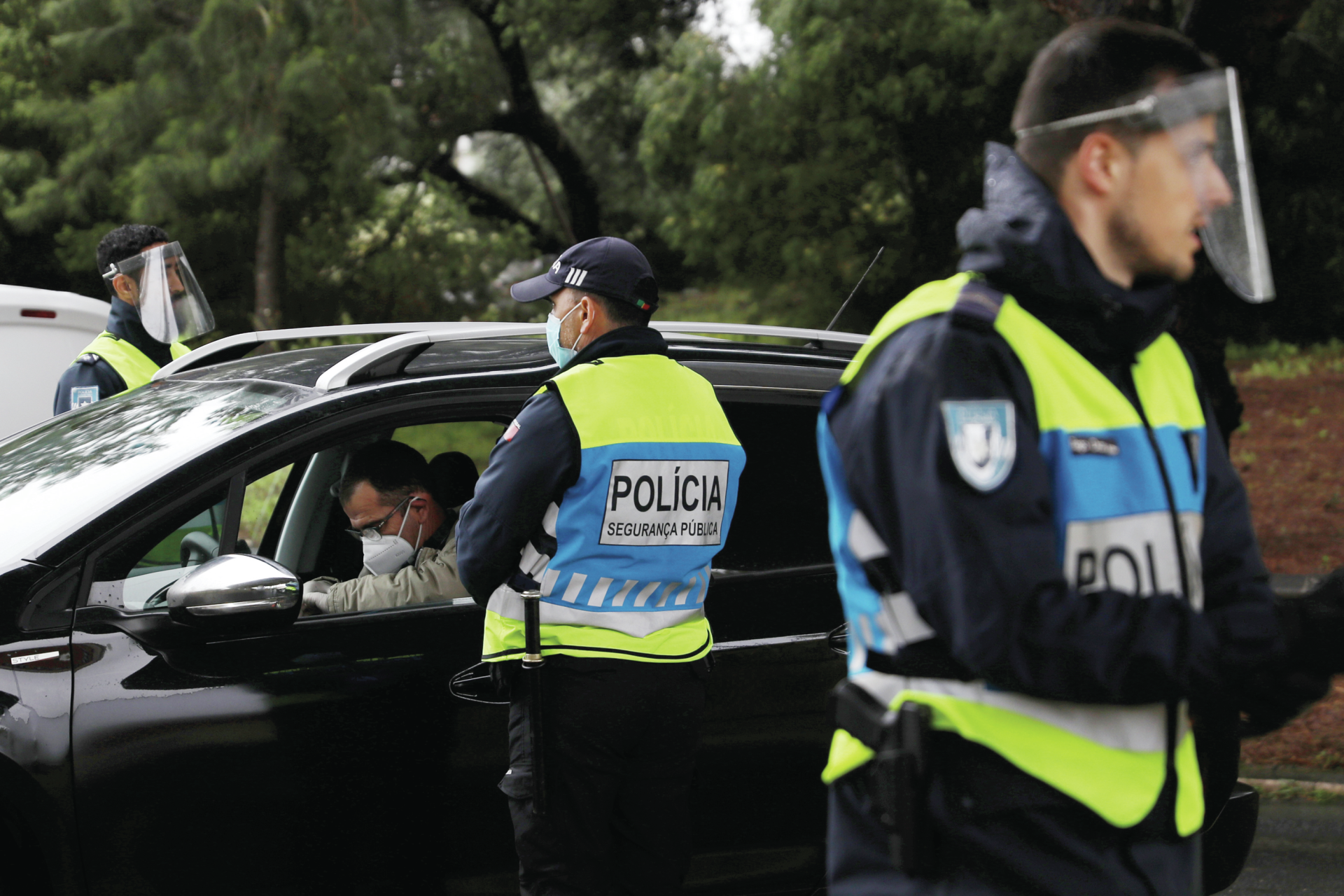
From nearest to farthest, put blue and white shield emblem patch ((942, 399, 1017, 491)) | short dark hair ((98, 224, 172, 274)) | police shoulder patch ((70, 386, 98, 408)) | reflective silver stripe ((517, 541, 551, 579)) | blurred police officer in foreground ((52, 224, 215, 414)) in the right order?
blue and white shield emblem patch ((942, 399, 1017, 491)) → reflective silver stripe ((517, 541, 551, 579)) → police shoulder patch ((70, 386, 98, 408)) → blurred police officer in foreground ((52, 224, 215, 414)) → short dark hair ((98, 224, 172, 274))

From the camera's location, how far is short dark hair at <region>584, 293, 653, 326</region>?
3.13 m

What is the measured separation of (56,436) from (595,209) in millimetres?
16880

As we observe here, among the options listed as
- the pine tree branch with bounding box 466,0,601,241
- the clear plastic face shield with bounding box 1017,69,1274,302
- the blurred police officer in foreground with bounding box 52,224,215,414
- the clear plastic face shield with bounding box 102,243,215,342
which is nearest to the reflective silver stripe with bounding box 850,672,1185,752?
the clear plastic face shield with bounding box 1017,69,1274,302

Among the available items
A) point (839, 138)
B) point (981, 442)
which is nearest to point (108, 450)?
point (981, 442)

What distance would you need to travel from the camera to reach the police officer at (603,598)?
287 cm

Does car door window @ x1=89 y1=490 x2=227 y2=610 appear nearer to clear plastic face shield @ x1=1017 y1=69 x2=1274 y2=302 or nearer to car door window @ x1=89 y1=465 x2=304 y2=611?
car door window @ x1=89 y1=465 x2=304 y2=611

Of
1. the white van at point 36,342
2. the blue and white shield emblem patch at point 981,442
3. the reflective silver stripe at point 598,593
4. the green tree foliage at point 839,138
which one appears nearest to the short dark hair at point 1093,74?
the blue and white shield emblem patch at point 981,442

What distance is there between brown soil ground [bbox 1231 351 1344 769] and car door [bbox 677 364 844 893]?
3.15m

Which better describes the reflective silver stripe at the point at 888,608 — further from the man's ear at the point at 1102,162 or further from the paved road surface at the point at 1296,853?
the paved road surface at the point at 1296,853

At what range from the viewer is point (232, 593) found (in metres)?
2.86

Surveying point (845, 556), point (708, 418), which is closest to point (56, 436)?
point (708, 418)

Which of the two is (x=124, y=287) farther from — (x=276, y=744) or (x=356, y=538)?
(x=276, y=744)

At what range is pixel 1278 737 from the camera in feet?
20.7

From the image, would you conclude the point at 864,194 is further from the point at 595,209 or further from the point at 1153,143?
the point at 1153,143
